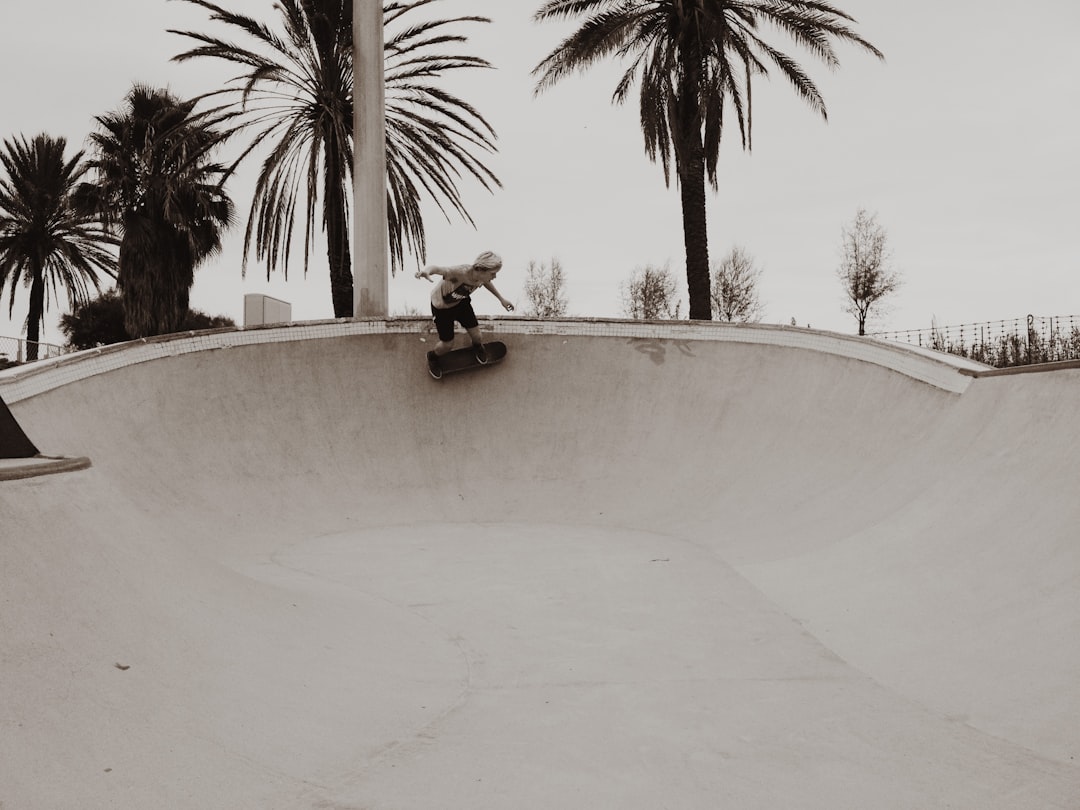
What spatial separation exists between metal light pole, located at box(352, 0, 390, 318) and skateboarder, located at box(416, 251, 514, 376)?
326 centimetres

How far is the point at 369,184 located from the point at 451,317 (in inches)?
186

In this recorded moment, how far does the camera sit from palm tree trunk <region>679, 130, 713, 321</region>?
17.6 meters

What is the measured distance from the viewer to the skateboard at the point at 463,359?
1155 centimetres

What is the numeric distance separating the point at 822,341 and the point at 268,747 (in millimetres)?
8845

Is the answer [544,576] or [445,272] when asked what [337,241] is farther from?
[544,576]

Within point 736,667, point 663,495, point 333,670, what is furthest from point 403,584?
point 663,495

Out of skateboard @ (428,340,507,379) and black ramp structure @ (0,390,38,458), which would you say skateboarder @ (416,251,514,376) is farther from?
black ramp structure @ (0,390,38,458)

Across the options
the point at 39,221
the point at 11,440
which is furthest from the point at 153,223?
the point at 11,440

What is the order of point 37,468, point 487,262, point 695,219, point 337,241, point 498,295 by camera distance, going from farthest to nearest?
point 337,241 < point 695,219 < point 498,295 < point 487,262 < point 37,468

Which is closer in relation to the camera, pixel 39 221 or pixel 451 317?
pixel 451 317

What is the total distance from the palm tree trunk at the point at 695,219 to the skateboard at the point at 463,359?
22.8 feet

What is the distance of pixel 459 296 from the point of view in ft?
34.9

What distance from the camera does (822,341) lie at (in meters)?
10.7

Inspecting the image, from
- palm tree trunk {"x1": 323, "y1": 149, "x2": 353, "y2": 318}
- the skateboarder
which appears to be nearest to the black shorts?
the skateboarder
